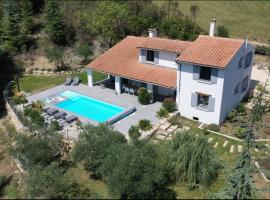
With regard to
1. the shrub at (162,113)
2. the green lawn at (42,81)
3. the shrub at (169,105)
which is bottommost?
the green lawn at (42,81)

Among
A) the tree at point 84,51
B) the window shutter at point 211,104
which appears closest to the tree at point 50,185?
the window shutter at point 211,104

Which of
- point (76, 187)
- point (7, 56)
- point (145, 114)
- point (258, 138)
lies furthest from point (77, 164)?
point (7, 56)

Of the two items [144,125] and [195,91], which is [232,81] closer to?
[195,91]

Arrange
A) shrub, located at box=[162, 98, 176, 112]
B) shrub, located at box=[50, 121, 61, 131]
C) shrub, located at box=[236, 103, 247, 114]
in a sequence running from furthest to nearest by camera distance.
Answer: shrub, located at box=[162, 98, 176, 112]
shrub, located at box=[236, 103, 247, 114]
shrub, located at box=[50, 121, 61, 131]

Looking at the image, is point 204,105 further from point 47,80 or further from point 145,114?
point 47,80

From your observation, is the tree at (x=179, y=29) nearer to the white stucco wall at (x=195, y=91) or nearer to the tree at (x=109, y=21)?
the tree at (x=109, y=21)

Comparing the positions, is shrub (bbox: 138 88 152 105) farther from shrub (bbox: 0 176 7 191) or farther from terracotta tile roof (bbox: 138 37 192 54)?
shrub (bbox: 0 176 7 191)

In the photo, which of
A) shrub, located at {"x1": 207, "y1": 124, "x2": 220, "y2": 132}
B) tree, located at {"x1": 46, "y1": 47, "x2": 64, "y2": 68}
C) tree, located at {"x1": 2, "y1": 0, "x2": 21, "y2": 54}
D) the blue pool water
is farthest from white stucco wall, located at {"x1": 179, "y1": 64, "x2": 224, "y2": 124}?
tree, located at {"x1": 2, "y1": 0, "x2": 21, "y2": 54}

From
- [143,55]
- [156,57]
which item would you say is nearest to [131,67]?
[143,55]
